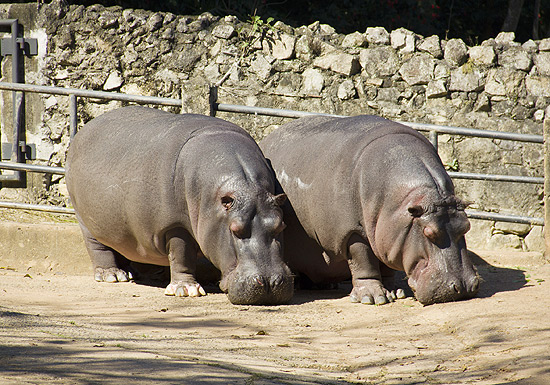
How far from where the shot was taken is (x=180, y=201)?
5535 mm

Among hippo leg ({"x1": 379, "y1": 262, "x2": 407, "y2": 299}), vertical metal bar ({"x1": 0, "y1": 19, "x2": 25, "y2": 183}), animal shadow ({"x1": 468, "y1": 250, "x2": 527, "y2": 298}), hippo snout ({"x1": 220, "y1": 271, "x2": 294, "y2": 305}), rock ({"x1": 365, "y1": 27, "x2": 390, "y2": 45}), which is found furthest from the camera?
vertical metal bar ({"x1": 0, "y1": 19, "x2": 25, "y2": 183})

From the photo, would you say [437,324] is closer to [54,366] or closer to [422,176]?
[422,176]

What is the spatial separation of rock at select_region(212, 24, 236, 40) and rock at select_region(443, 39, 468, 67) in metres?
2.42

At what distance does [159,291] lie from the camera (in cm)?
589

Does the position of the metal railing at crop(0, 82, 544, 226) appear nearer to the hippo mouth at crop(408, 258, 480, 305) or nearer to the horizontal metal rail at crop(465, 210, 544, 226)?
the horizontal metal rail at crop(465, 210, 544, 226)

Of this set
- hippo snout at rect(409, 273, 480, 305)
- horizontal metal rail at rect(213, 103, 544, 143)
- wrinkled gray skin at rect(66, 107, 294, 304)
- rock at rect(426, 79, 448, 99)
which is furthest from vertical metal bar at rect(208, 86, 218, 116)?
hippo snout at rect(409, 273, 480, 305)

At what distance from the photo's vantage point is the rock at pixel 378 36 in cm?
845

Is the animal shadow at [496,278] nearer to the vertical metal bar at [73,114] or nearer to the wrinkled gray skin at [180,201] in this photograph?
the wrinkled gray skin at [180,201]

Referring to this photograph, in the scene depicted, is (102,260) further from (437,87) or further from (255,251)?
(437,87)

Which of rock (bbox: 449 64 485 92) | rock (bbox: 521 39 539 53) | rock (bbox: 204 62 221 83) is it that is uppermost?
rock (bbox: 521 39 539 53)

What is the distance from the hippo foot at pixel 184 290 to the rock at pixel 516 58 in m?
4.61

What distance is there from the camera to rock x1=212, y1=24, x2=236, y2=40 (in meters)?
8.66

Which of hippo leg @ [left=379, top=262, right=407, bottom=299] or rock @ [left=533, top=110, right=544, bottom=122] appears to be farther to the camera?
rock @ [left=533, top=110, right=544, bottom=122]

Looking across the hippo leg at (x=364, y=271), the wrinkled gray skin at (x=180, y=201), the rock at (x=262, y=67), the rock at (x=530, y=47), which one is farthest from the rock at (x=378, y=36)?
the hippo leg at (x=364, y=271)
